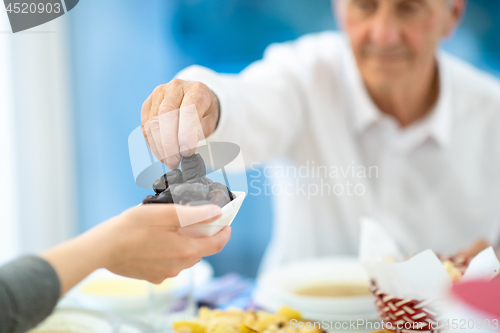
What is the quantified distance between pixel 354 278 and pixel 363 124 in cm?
38

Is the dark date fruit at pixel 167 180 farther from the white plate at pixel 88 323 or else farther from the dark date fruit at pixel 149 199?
the white plate at pixel 88 323

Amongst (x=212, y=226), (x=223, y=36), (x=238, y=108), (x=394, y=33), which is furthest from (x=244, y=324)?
(x=223, y=36)

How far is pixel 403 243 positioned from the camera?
765 mm

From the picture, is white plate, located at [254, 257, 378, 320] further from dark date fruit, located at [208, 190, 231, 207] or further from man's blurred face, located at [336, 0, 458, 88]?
man's blurred face, located at [336, 0, 458, 88]

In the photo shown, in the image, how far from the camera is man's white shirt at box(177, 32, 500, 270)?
76cm

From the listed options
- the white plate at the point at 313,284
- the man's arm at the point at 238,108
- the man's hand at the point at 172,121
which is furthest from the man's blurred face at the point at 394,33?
the man's hand at the point at 172,121

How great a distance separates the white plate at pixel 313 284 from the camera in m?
0.39

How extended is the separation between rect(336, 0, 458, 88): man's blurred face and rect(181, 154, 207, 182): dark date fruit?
51 cm

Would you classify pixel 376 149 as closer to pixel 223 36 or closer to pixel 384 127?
pixel 384 127

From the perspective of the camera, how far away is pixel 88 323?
0.34m

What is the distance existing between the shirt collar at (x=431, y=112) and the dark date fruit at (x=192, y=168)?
591 mm

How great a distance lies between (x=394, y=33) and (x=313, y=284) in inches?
17.0

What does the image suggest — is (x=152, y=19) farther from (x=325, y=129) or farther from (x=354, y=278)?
(x=354, y=278)

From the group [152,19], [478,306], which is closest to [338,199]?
[478,306]
